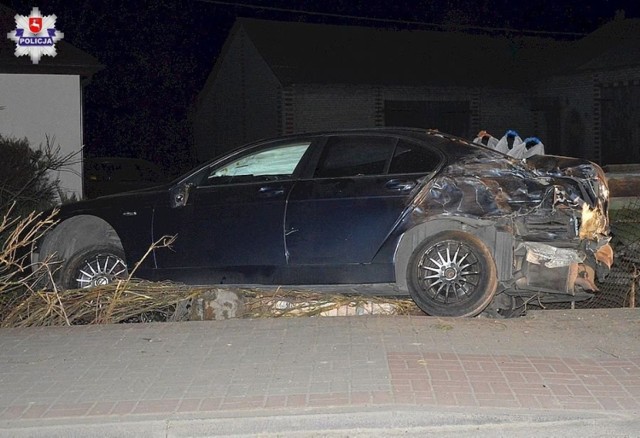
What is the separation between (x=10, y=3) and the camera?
30.7m

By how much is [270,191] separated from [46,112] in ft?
33.1

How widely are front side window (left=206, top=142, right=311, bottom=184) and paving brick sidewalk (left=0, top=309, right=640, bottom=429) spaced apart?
4.66 ft

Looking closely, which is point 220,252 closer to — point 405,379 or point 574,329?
point 405,379

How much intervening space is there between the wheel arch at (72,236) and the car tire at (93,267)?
15 centimetres

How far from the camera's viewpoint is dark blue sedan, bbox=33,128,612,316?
745 centimetres

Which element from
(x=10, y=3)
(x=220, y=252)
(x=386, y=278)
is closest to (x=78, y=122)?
(x=220, y=252)

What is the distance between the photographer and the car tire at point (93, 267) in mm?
8562

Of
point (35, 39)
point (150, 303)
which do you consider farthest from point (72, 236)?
point (35, 39)

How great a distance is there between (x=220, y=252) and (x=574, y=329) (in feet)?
10.5

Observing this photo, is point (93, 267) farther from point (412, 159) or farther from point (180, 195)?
point (412, 159)

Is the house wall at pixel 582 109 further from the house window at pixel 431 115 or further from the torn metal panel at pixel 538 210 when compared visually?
the torn metal panel at pixel 538 210

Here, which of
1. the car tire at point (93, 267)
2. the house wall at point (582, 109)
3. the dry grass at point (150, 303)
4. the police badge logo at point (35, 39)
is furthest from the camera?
the house wall at point (582, 109)

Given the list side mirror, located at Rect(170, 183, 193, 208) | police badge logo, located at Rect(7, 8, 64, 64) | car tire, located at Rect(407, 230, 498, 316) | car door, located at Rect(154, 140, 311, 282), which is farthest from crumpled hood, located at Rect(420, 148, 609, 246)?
police badge logo, located at Rect(7, 8, 64, 64)

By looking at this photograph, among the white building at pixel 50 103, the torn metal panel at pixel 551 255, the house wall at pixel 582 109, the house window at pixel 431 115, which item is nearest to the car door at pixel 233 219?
the torn metal panel at pixel 551 255
